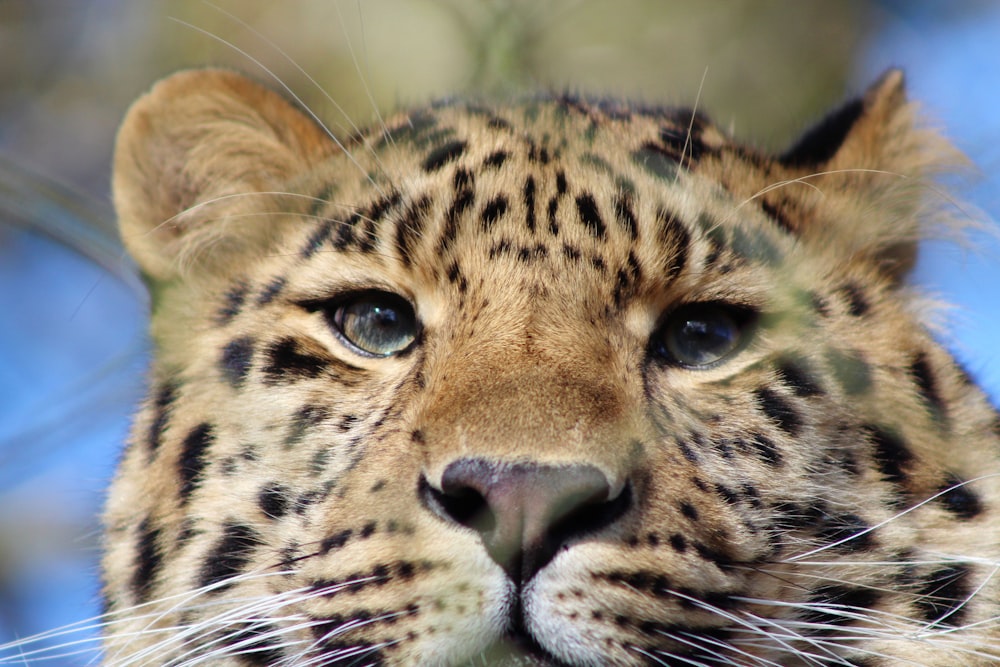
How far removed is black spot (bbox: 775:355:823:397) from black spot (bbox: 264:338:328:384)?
1.23 metres

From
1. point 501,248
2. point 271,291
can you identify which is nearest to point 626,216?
point 501,248

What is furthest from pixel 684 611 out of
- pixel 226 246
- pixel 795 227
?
pixel 226 246

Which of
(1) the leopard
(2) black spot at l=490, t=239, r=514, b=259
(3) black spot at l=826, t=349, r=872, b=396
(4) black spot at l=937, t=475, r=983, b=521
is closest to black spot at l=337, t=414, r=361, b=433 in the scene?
(1) the leopard

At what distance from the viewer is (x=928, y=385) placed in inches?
116

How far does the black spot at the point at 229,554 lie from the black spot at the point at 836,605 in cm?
139

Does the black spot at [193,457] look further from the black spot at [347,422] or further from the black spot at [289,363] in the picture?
the black spot at [347,422]

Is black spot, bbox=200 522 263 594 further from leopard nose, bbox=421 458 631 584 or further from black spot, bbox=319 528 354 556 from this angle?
leopard nose, bbox=421 458 631 584

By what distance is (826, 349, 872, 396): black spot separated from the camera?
9.05ft

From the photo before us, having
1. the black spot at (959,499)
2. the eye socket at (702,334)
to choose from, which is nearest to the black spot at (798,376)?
the eye socket at (702,334)

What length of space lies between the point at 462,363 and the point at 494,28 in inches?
31.2

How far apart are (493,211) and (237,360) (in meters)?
0.85

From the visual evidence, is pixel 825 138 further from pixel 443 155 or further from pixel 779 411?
pixel 443 155

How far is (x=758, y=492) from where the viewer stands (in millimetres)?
2529

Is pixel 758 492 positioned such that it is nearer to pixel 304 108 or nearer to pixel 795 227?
pixel 795 227
